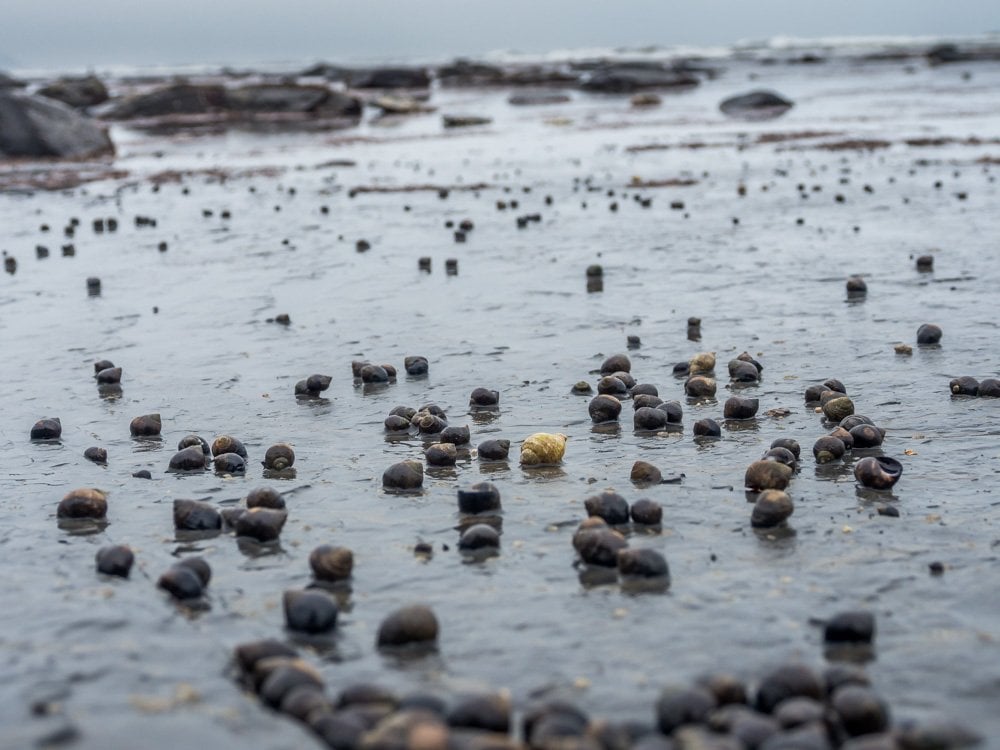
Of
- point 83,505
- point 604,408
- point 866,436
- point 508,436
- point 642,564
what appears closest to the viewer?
point 642,564

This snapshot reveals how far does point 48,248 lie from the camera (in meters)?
20.4

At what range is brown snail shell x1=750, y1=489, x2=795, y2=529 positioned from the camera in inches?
263

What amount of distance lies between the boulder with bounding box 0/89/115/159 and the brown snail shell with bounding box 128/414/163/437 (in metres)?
35.3

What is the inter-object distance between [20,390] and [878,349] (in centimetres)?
836

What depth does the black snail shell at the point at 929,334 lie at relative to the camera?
11.2 metres

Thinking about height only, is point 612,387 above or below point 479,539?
above

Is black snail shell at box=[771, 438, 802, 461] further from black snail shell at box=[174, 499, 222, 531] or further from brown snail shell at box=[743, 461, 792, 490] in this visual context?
black snail shell at box=[174, 499, 222, 531]

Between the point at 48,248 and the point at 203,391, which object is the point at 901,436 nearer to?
the point at 203,391

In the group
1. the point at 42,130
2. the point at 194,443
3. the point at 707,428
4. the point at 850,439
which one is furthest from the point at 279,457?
the point at 42,130

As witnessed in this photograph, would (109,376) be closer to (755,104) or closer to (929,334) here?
(929,334)

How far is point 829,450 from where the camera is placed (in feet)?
25.9

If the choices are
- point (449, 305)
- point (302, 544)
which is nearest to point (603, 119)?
point (449, 305)

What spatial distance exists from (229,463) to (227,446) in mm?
355

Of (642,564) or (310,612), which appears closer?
(310,612)
